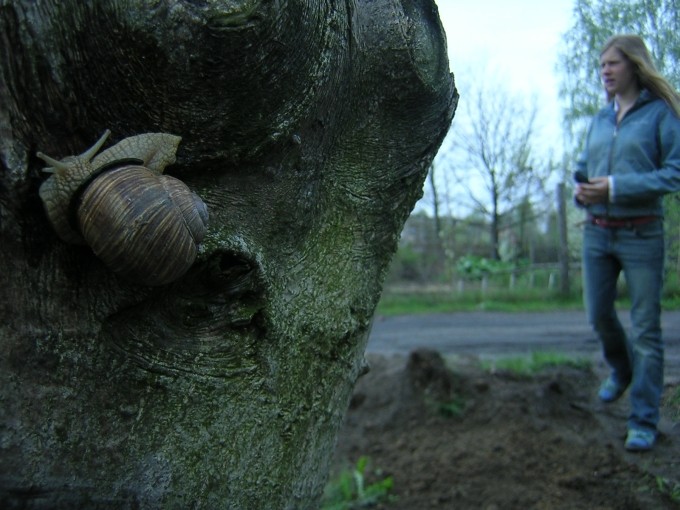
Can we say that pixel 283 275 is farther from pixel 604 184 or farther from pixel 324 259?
pixel 604 184

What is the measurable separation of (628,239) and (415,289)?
11172mm

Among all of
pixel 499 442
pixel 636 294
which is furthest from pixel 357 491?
pixel 636 294

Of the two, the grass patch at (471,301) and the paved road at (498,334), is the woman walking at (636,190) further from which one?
the grass patch at (471,301)

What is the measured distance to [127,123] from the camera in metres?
1.51

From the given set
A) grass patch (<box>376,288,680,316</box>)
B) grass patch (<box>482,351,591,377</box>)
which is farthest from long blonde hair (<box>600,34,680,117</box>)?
grass patch (<box>376,288,680,316</box>)

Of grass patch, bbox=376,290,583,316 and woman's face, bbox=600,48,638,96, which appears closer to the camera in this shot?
woman's face, bbox=600,48,638,96

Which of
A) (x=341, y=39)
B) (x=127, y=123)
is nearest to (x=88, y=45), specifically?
(x=127, y=123)

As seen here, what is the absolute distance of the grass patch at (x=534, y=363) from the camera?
4.60 metres

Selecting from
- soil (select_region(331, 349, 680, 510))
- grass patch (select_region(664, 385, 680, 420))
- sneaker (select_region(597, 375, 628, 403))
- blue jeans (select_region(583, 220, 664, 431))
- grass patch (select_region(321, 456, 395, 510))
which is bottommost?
grass patch (select_region(321, 456, 395, 510))

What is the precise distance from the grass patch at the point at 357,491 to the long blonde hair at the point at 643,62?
86.2 inches

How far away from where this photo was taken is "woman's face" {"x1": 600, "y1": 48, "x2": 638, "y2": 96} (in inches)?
117

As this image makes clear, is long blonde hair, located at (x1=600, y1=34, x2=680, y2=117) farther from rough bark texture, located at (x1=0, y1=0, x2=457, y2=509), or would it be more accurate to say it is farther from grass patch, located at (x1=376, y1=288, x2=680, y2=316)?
grass patch, located at (x1=376, y1=288, x2=680, y2=316)

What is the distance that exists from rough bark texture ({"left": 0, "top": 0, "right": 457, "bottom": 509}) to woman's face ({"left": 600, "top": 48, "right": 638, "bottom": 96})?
137 cm

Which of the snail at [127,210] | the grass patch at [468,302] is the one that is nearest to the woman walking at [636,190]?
the snail at [127,210]
